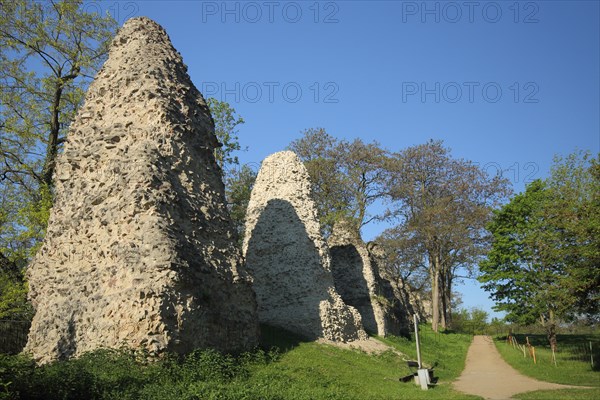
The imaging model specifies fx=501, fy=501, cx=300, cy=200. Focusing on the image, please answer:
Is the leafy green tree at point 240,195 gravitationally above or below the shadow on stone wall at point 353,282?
above

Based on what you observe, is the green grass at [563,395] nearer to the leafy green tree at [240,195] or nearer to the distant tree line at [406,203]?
the distant tree line at [406,203]

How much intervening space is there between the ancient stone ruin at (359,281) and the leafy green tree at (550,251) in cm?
789

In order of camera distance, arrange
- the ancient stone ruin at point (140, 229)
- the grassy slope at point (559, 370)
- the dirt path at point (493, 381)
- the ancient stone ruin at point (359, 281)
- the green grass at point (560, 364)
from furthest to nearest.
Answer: the ancient stone ruin at point (359, 281), the green grass at point (560, 364), the dirt path at point (493, 381), the grassy slope at point (559, 370), the ancient stone ruin at point (140, 229)

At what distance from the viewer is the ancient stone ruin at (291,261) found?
64.5ft

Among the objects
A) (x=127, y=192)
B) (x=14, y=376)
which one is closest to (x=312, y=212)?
(x=127, y=192)

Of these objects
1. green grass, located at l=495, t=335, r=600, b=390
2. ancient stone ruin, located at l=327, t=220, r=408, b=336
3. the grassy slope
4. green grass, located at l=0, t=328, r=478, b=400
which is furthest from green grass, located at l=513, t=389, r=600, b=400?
ancient stone ruin, located at l=327, t=220, r=408, b=336

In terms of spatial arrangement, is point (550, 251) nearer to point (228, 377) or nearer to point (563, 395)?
point (563, 395)

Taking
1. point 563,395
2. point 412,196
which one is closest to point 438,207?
point 412,196

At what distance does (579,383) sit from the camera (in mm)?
16266

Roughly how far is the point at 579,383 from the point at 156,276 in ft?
45.6

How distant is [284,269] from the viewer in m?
20.6

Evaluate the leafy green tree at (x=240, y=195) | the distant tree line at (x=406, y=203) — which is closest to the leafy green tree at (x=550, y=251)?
the distant tree line at (x=406, y=203)

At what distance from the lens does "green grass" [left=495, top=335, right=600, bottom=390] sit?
685 inches

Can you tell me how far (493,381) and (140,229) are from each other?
13.2m
